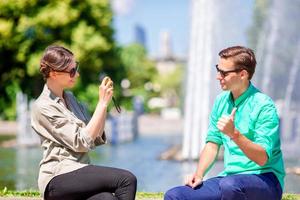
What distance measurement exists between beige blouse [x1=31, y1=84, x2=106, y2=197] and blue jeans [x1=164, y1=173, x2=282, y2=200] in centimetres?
53

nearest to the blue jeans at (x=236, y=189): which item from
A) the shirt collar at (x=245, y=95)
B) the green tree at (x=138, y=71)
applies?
the shirt collar at (x=245, y=95)

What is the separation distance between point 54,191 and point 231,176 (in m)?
0.93

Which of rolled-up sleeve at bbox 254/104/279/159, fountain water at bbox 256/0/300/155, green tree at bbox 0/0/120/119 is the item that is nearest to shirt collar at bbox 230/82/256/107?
rolled-up sleeve at bbox 254/104/279/159

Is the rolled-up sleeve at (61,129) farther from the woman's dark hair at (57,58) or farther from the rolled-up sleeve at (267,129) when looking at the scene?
the rolled-up sleeve at (267,129)

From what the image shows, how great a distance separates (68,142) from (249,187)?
971mm

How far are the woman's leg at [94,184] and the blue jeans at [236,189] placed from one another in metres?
0.22

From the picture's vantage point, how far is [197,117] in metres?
16.2

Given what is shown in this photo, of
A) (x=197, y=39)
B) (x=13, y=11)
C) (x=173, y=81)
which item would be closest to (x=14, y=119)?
(x=13, y=11)

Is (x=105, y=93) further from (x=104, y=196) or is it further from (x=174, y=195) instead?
(x=174, y=195)

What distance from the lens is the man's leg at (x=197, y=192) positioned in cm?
353

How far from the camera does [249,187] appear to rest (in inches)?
137

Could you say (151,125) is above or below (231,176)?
below

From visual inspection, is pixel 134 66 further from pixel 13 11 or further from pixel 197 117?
pixel 197 117

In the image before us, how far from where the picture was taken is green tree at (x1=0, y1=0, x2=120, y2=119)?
26.8m
